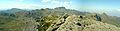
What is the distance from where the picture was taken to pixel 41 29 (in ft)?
130

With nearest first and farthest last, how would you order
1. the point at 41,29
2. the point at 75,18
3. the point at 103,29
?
the point at 103,29 → the point at 75,18 → the point at 41,29

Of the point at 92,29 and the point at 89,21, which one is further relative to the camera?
the point at 89,21

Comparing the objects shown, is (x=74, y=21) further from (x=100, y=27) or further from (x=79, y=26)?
(x=100, y=27)

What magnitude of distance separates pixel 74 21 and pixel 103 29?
176 inches

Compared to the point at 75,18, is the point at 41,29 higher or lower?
A: lower

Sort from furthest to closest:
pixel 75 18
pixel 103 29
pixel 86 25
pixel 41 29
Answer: pixel 41 29 → pixel 75 18 → pixel 86 25 → pixel 103 29

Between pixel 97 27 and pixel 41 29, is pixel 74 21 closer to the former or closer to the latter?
pixel 97 27

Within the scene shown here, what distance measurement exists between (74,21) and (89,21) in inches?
82.5

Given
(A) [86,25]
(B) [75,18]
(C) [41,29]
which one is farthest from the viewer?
(C) [41,29]

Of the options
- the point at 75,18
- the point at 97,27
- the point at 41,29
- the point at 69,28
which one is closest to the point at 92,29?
the point at 97,27

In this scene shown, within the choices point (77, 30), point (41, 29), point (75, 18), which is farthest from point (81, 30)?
point (41, 29)

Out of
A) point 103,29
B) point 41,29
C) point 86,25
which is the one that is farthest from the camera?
point 41,29

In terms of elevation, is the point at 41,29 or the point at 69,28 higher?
the point at 69,28

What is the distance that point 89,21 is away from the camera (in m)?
27.3
